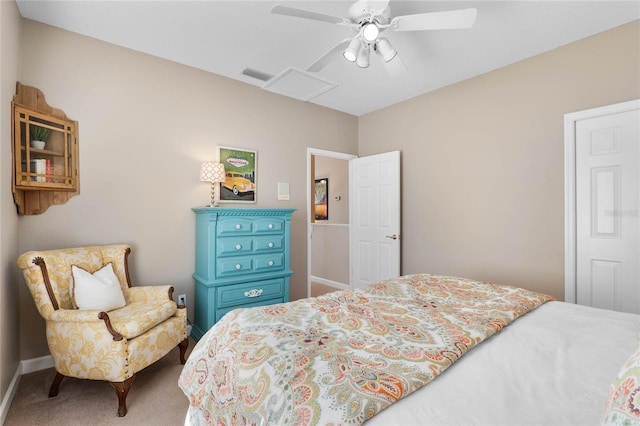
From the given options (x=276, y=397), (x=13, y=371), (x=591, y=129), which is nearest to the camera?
(x=276, y=397)

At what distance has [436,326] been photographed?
4.27 feet

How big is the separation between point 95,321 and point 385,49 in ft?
8.20

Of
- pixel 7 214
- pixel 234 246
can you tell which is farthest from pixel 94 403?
pixel 234 246

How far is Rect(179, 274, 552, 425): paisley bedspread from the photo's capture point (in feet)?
2.75

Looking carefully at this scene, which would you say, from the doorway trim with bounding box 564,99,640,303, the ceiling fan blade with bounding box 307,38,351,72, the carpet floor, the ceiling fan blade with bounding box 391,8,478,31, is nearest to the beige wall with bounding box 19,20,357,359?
the carpet floor

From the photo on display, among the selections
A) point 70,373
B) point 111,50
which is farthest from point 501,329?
point 111,50

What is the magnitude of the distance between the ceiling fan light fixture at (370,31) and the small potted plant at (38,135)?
233 cm

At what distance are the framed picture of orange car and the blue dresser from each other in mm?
449

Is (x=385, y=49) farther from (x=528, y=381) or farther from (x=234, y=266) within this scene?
(x=234, y=266)

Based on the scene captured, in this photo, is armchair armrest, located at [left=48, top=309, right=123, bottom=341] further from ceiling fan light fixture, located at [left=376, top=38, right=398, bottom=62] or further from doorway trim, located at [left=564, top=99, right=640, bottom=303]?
doorway trim, located at [left=564, top=99, right=640, bottom=303]

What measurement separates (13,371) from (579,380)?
3122 mm

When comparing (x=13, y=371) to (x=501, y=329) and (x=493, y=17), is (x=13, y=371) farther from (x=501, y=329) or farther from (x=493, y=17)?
(x=493, y=17)

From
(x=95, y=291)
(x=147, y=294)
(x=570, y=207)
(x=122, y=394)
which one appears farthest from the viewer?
(x=570, y=207)

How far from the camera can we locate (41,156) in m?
2.26
